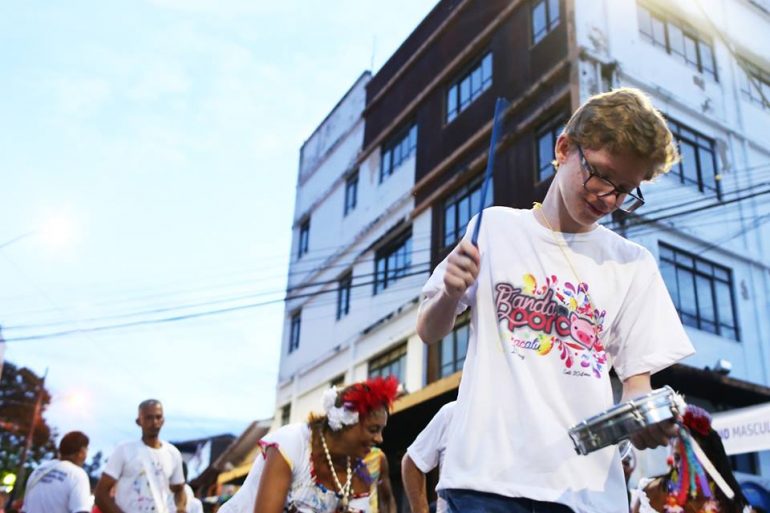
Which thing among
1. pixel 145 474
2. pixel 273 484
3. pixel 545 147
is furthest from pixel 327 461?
pixel 545 147

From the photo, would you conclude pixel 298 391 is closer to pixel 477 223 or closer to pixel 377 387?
pixel 377 387

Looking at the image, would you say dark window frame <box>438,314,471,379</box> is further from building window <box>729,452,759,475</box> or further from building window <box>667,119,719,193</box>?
building window <box>729,452,759,475</box>

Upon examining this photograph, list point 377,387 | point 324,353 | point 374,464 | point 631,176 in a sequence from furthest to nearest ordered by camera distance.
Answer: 1. point 324,353
2. point 374,464
3. point 377,387
4. point 631,176

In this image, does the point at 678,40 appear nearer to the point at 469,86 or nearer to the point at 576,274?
the point at 469,86

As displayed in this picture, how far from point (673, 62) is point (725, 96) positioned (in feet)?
4.98

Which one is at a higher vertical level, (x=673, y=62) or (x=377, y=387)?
(x=673, y=62)

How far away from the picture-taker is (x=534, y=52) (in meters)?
17.0

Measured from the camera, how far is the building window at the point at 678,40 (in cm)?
1656

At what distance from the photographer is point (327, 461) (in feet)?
14.1

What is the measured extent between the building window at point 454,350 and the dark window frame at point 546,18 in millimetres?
6413

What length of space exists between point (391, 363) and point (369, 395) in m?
15.5

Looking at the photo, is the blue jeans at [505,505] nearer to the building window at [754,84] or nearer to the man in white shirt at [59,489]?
the man in white shirt at [59,489]

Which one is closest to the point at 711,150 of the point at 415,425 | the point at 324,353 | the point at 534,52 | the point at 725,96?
the point at 725,96

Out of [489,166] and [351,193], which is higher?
[351,193]
